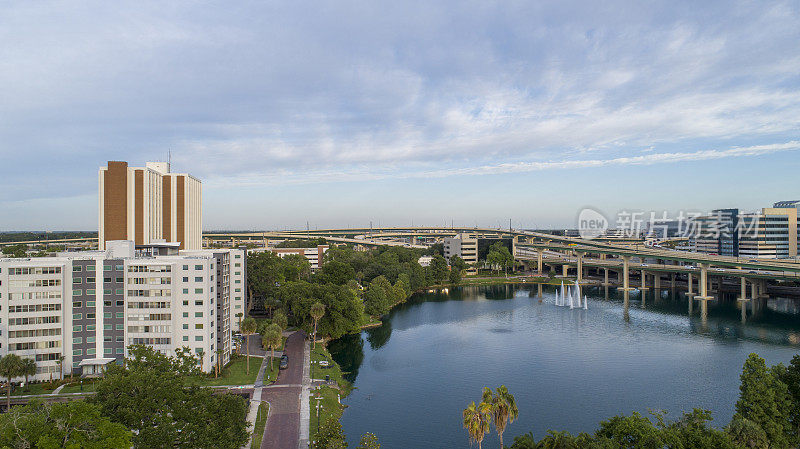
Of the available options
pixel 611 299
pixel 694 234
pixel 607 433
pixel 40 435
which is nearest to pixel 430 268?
pixel 611 299

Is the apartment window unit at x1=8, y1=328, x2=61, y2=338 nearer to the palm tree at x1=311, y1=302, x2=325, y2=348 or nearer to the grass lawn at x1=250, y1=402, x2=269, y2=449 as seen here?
the grass lawn at x1=250, y1=402, x2=269, y2=449

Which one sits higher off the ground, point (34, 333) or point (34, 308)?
point (34, 308)

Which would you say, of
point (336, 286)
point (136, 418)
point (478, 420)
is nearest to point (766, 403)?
point (478, 420)

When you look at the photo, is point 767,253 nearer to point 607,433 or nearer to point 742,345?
point 742,345

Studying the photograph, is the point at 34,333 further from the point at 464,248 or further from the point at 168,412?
the point at 464,248

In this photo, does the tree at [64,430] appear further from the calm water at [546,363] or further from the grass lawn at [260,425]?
the calm water at [546,363]

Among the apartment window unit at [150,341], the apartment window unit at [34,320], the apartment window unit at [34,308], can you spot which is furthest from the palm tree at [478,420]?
the apartment window unit at [34,308]

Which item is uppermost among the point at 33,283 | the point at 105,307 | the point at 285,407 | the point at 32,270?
the point at 32,270
